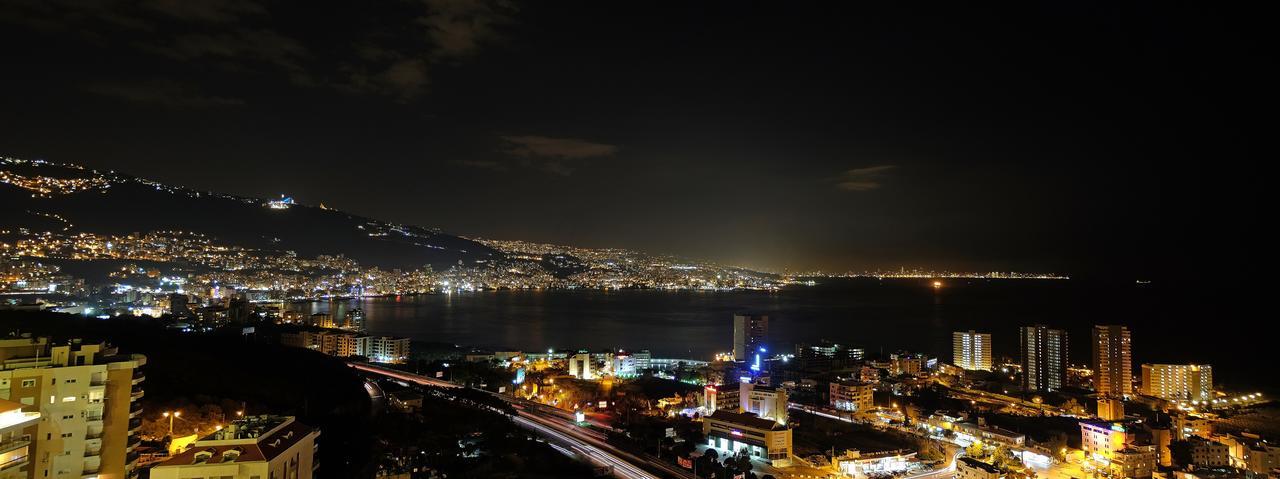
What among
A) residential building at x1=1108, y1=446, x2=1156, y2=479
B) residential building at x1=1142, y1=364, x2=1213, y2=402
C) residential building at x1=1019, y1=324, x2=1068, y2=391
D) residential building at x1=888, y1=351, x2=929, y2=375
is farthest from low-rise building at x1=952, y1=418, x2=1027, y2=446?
residential building at x1=1142, y1=364, x2=1213, y2=402

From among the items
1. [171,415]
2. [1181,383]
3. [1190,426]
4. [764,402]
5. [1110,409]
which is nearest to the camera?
[171,415]

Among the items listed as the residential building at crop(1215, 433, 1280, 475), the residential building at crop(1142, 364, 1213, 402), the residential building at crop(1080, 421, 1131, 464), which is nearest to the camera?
the residential building at crop(1215, 433, 1280, 475)

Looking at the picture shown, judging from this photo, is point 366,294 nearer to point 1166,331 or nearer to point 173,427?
point 173,427

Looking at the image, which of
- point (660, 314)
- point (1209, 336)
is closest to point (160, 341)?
point (660, 314)

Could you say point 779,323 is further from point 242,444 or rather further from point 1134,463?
point 242,444

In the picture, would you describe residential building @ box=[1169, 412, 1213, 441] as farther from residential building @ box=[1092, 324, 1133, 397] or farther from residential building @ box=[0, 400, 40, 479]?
residential building @ box=[0, 400, 40, 479]

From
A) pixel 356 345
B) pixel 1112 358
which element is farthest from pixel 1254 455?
pixel 356 345
